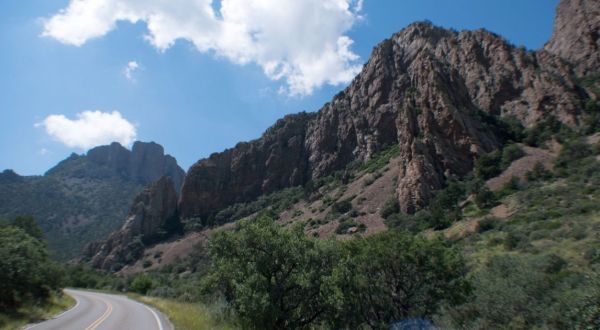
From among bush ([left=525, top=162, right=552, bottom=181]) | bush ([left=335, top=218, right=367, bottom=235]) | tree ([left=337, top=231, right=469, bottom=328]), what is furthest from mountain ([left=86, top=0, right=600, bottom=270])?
tree ([left=337, top=231, right=469, bottom=328])

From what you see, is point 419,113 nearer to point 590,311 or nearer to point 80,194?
point 590,311

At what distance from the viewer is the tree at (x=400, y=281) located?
18781 millimetres

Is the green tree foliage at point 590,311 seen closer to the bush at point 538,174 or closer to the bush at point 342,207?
the bush at point 538,174

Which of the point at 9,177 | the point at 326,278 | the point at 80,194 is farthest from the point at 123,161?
the point at 326,278

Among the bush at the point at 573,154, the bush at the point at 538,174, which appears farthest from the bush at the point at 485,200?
the bush at the point at 573,154

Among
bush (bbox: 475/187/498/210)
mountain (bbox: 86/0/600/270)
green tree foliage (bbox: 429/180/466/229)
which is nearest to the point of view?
bush (bbox: 475/187/498/210)

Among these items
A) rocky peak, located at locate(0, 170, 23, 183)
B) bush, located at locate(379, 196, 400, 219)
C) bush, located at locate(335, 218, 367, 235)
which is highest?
rocky peak, located at locate(0, 170, 23, 183)

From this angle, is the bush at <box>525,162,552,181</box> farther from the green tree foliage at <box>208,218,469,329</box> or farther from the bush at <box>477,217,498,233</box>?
the green tree foliage at <box>208,218,469,329</box>

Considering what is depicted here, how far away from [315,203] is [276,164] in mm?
31593

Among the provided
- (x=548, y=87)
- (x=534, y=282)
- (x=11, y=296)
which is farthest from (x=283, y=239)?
(x=548, y=87)

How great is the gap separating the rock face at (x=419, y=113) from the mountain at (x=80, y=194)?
33.3 meters

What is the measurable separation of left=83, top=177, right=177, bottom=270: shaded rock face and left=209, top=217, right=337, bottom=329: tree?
91617mm

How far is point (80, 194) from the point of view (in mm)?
145125

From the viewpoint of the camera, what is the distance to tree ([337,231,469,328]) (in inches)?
739
